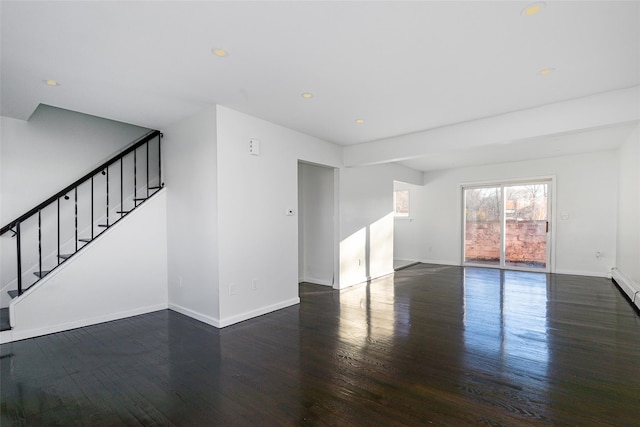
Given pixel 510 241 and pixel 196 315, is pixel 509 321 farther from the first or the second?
pixel 510 241

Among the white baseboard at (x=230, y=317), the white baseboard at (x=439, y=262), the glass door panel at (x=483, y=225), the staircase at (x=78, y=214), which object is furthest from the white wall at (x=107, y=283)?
the glass door panel at (x=483, y=225)

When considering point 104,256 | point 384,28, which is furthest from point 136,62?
point 104,256

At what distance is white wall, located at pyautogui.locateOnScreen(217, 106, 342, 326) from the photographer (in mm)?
3691

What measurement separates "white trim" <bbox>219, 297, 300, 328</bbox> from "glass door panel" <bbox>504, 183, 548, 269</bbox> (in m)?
5.48

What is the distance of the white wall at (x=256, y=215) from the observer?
3.69 meters

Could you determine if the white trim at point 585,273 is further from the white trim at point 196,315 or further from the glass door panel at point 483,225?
the white trim at point 196,315

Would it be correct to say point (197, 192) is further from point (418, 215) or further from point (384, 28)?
point (418, 215)

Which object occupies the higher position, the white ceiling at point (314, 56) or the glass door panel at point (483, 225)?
the white ceiling at point (314, 56)

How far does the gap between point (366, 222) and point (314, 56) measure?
403cm

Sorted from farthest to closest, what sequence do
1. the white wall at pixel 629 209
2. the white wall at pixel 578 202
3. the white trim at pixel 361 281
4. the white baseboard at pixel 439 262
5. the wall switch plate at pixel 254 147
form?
the white baseboard at pixel 439 262 → the white wall at pixel 578 202 → the white trim at pixel 361 281 → the white wall at pixel 629 209 → the wall switch plate at pixel 254 147

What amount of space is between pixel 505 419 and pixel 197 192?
366 cm

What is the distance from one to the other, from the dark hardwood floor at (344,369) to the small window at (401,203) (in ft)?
16.2

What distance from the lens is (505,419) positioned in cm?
192

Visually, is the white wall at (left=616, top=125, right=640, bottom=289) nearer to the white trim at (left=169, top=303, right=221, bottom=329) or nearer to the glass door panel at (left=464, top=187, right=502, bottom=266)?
the glass door panel at (left=464, top=187, right=502, bottom=266)
